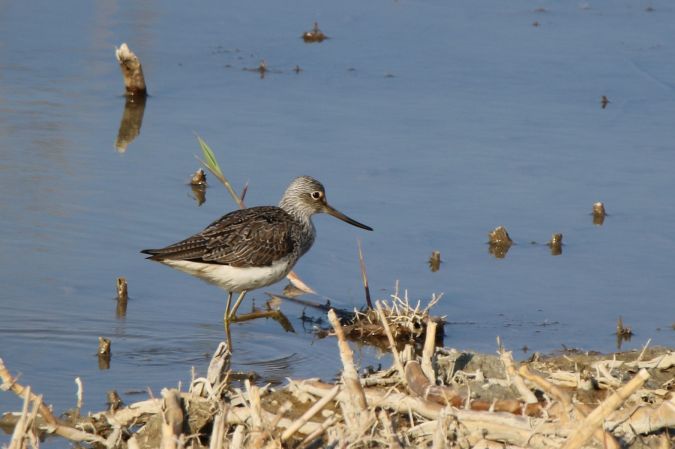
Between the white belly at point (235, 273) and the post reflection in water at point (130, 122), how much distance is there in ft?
10.4

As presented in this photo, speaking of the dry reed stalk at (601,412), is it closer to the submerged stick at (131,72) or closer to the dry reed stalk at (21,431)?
the dry reed stalk at (21,431)

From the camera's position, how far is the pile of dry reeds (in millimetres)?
5047

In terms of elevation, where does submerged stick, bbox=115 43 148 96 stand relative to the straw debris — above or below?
above

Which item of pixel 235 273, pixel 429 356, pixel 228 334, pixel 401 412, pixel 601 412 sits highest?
pixel 601 412

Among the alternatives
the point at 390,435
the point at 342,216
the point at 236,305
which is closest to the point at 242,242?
the point at 236,305

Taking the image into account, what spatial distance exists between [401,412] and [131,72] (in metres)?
7.96

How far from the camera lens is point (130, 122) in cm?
1262

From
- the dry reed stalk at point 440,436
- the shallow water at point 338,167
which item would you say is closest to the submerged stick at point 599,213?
the shallow water at point 338,167

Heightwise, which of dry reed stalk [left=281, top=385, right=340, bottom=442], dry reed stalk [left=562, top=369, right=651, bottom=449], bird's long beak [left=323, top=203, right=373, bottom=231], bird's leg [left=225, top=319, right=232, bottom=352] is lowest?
bird's leg [left=225, top=319, right=232, bottom=352]

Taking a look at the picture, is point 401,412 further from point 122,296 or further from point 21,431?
point 122,296

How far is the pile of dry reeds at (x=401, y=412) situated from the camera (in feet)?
16.6

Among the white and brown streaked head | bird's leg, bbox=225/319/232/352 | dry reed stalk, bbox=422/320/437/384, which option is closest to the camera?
dry reed stalk, bbox=422/320/437/384

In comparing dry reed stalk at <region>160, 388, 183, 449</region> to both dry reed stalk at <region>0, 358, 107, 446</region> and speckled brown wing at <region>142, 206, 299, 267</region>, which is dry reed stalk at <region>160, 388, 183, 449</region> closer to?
dry reed stalk at <region>0, 358, 107, 446</region>

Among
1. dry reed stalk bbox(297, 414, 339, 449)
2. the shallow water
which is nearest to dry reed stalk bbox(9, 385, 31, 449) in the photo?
dry reed stalk bbox(297, 414, 339, 449)
